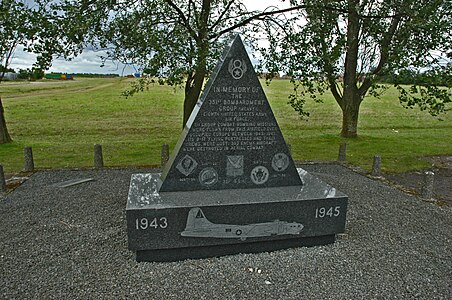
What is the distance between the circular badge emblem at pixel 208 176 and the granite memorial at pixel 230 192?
0.02m

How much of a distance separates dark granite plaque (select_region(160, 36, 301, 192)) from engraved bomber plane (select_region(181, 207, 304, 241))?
695 mm

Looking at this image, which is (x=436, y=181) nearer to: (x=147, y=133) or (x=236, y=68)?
(x=236, y=68)

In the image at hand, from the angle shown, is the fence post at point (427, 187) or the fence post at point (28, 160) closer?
the fence post at point (427, 187)

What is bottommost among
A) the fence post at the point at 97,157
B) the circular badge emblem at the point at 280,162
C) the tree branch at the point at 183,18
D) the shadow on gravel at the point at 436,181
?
the shadow on gravel at the point at 436,181

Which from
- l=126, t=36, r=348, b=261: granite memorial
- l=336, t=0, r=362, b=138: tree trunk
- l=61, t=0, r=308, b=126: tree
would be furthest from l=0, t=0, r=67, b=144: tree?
l=336, t=0, r=362, b=138: tree trunk

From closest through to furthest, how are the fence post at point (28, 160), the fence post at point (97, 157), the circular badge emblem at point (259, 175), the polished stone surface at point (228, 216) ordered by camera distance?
1. the polished stone surface at point (228, 216)
2. the circular badge emblem at point (259, 175)
3. the fence post at point (28, 160)
4. the fence post at point (97, 157)

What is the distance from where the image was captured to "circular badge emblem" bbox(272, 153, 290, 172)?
5.45 m

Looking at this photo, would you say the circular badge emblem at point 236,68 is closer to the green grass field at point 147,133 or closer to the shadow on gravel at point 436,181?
the shadow on gravel at point 436,181

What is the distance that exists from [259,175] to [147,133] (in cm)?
1360

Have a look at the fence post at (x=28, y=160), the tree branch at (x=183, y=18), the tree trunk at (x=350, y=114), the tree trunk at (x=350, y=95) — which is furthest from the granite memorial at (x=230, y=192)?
the tree trunk at (x=350, y=114)

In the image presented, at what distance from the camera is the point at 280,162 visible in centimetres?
548

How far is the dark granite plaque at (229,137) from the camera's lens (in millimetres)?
5113

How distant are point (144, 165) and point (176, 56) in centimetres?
341

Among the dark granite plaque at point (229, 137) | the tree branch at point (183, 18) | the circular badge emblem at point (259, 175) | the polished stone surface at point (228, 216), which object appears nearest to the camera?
the polished stone surface at point (228, 216)
